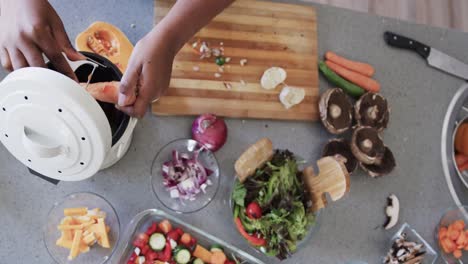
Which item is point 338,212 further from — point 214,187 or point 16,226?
point 16,226

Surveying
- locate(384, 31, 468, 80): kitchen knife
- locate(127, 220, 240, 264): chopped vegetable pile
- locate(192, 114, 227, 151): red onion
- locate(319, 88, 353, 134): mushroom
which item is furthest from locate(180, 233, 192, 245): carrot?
locate(384, 31, 468, 80): kitchen knife

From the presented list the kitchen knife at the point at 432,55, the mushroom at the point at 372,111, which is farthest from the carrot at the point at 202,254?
the kitchen knife at the point at 432,55

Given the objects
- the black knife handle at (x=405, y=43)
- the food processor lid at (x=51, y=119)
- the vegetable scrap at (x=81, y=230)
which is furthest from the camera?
the black knife handle at (x=405, y=43)

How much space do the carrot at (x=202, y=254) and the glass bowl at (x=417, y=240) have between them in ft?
1.81

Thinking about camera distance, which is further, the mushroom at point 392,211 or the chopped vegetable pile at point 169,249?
the mushroom at point 392,211

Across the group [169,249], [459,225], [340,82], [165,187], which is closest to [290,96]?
[340,82]

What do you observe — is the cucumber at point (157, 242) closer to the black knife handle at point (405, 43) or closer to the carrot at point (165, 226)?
the carrot at point (165, 226)

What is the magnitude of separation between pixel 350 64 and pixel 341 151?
0.29m

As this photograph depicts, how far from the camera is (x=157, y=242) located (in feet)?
3.53

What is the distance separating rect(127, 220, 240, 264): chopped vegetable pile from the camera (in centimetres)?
108

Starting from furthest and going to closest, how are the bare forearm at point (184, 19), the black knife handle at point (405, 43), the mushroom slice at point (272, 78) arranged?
the black knife handle at point (405, 43) → the mushroom slice at point (272, 78) → the bare forearm at point (184, 19)

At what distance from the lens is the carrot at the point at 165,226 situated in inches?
42.9

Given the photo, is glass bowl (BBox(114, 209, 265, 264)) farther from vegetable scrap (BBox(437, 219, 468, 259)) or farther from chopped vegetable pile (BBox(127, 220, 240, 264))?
vegetable scrap (BBox(437, 219, 468, 259))

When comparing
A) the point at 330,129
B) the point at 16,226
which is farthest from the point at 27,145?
the point at 330,129
